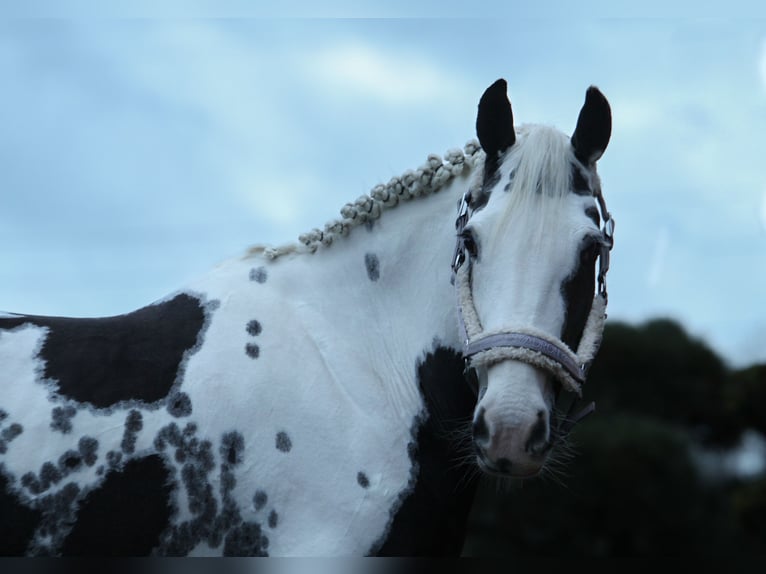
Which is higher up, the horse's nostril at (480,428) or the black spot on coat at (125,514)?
the horse's nostril at (480,428)

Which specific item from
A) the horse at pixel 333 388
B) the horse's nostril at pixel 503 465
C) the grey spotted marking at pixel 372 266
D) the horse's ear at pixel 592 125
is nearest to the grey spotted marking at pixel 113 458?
the horse at pixel 333 388

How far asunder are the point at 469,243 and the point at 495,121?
22.5 inches

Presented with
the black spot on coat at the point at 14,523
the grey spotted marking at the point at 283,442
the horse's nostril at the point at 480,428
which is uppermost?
the horse's nostril at the point at 480,428

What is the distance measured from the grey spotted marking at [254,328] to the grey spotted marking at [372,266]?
1.76 ft

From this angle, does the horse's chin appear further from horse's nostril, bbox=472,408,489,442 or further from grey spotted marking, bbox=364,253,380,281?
grey spotted marking, bbox=364,253,380,281

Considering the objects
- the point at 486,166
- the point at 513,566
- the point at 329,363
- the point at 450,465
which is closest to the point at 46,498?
the point at 329,363

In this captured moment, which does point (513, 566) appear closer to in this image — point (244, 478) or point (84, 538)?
point (244, 478)

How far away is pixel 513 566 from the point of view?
2.86 metres

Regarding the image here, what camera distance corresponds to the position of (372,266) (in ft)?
11.3

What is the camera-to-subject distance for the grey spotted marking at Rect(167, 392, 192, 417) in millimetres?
2969

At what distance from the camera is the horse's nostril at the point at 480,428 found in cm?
262

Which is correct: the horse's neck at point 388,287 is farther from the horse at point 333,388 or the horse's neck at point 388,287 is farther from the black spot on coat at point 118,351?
the black spot on coat at point 118,351

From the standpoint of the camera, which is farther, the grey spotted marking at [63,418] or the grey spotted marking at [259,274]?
the grey spotted marking at [259,274]

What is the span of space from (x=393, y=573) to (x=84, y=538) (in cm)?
111
